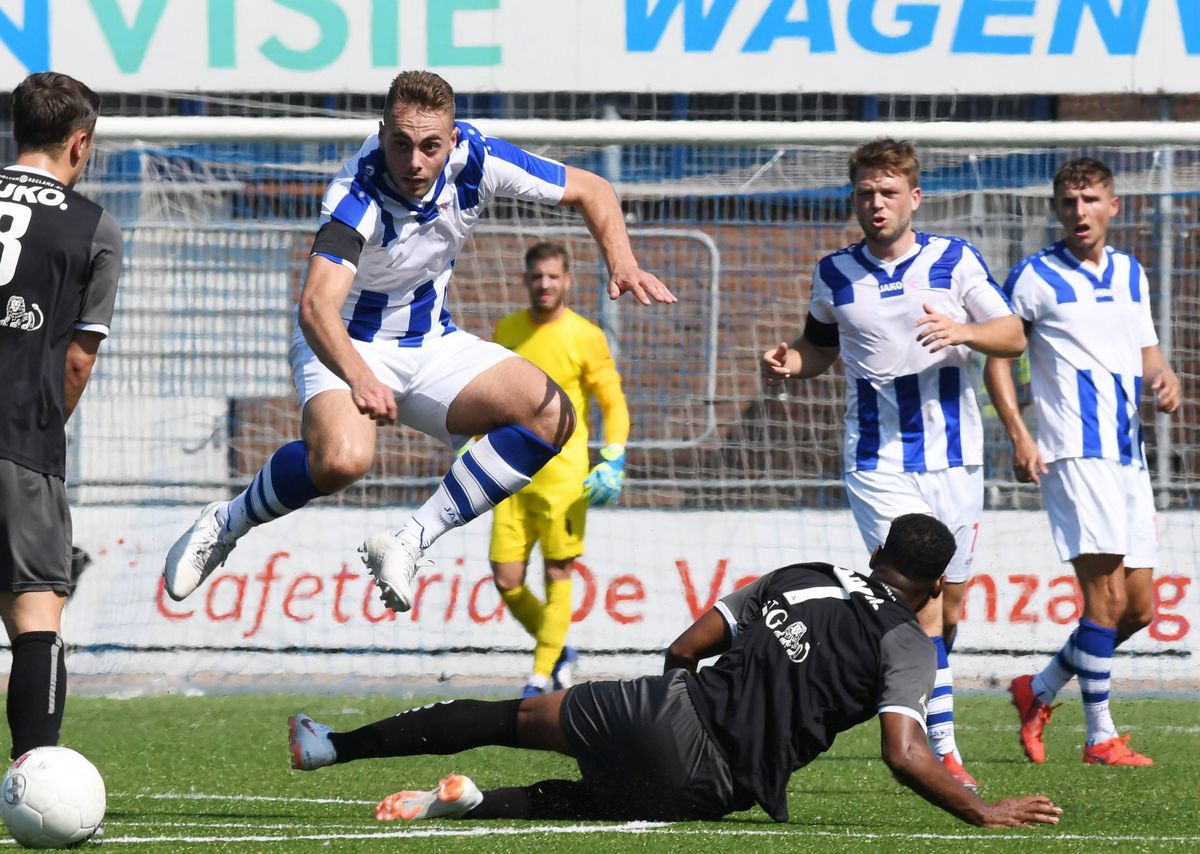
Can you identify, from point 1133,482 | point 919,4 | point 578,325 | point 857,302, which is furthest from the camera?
point 919,4

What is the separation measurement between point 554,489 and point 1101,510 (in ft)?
9.49

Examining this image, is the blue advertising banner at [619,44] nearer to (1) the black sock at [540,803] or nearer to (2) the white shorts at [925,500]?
(2) the white shorts at [925,500]

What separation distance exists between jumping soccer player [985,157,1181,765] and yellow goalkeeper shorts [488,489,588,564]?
102 inches

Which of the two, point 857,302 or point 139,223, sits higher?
point 139,223

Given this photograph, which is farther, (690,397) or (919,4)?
(919,4)

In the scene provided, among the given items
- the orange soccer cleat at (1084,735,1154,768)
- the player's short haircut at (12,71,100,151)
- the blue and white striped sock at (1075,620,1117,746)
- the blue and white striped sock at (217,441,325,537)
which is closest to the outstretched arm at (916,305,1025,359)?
the blue and white striped sock at (1075,620,1117,746)

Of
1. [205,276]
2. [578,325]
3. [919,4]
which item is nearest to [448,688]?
[578,325]

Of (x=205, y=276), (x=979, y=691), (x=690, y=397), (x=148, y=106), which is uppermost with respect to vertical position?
(x=148, y=106)

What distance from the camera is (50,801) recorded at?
4520mm

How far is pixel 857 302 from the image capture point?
22.3 feet

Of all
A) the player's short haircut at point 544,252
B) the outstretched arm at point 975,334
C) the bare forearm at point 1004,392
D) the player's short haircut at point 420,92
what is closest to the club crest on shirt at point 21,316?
the player's short haircut at point 420,92

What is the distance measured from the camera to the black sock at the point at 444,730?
17.9 ft

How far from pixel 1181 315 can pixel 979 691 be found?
2.67 meters

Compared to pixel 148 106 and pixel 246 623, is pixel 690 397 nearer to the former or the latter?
pixel 246 623
